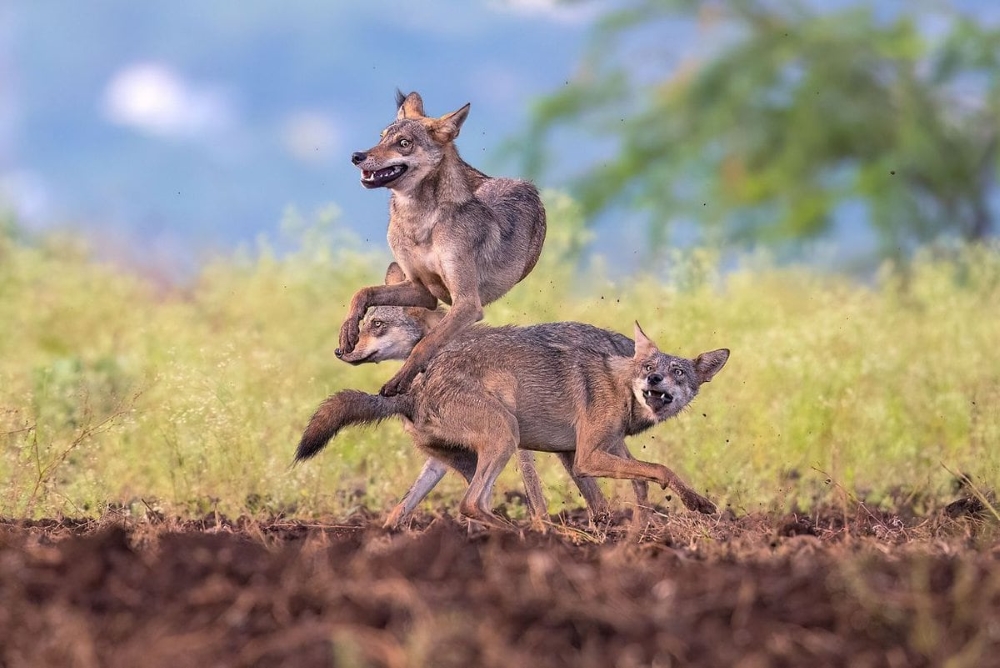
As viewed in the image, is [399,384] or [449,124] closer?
[399,384]

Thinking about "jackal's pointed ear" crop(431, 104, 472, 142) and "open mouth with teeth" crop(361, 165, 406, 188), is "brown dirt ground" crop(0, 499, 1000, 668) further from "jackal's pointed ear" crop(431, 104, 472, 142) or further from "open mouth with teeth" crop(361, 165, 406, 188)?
"jackal's pointed ear" crop(431, 104, 472, 142)

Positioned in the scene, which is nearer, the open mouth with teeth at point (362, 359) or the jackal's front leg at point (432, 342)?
the jackal's front leg at point (432, 342)

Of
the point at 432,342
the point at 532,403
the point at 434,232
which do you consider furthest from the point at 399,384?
the point at 434,232

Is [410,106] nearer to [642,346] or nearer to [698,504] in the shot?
[642,346]

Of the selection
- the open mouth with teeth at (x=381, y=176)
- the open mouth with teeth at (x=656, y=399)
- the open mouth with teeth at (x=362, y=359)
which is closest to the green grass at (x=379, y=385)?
the open mouth with teeth at (x=362, y=359)

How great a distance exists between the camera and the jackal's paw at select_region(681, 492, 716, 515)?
7.26 metres

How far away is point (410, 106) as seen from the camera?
8.62 meters

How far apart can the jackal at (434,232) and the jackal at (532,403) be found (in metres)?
0.24

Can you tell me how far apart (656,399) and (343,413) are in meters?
1.82

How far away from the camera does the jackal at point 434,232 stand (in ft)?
26.0

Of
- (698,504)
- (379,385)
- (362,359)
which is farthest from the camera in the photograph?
Answer: (379,385)

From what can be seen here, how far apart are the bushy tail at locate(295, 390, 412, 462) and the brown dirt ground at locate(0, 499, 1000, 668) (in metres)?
2.13

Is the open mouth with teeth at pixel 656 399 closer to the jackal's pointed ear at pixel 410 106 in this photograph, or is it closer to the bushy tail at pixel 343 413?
the bushy tail at pixel 343 413

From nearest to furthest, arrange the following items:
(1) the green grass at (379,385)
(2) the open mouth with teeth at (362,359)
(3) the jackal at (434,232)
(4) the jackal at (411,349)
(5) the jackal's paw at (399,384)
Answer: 1. (5) the jackal's paw at (399,384)
2. (4) the jackal at (411,349)
3. (3) the jackal at (434,232)
4. (2) the open mouth with teeth at (362,359)
5. (1) the green grass at (379,385)
